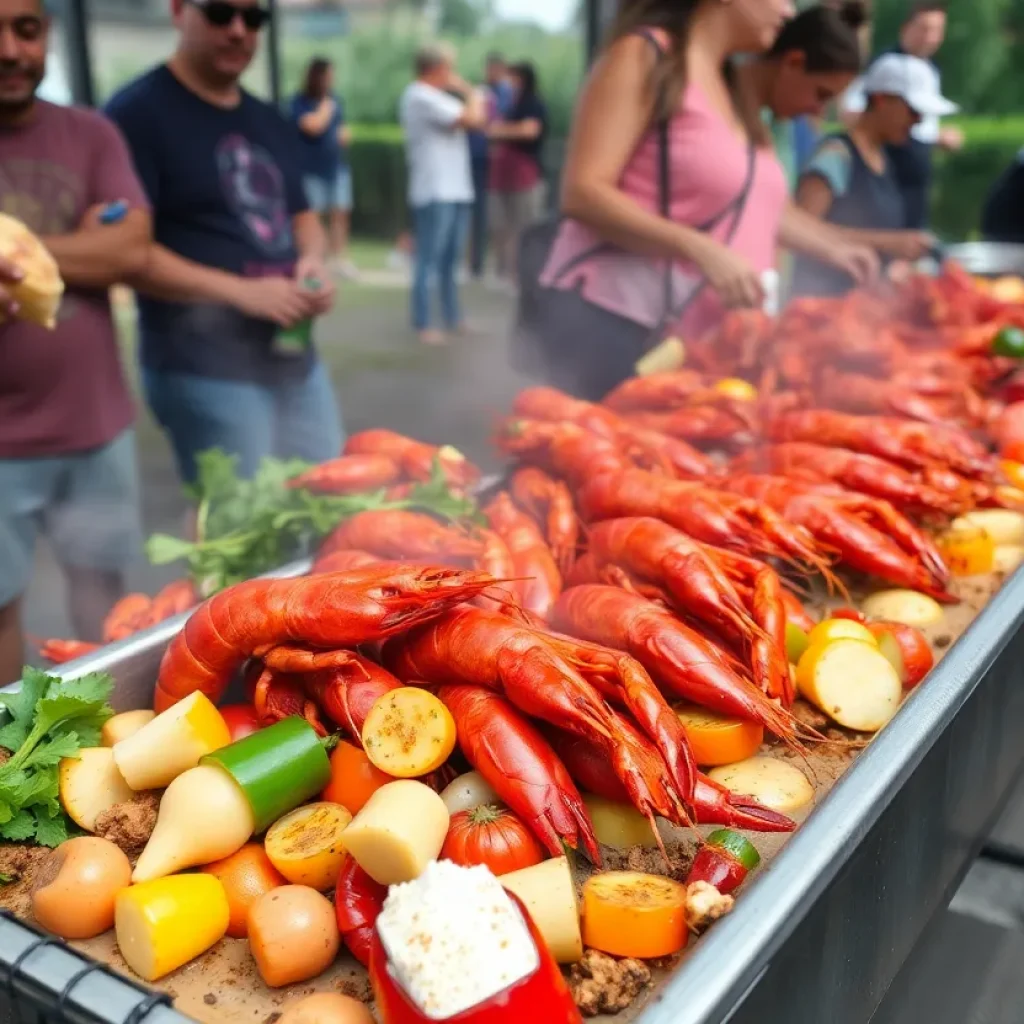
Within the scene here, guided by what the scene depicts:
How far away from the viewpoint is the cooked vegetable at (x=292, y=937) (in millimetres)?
1252

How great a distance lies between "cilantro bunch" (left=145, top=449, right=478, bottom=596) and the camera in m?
2.25

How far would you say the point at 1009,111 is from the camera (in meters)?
12.5

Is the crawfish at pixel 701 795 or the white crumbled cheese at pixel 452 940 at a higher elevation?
the white crumbled cheese at pixel 452 940

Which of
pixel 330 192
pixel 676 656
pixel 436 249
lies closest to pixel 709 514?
pixel 676 656

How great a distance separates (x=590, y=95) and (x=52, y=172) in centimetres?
158

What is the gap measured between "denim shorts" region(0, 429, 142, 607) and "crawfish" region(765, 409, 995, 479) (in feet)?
6.41

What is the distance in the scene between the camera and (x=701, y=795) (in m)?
1.48

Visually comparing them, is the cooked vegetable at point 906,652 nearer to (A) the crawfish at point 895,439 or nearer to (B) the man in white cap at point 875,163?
(A) the crawfish at point 895,439

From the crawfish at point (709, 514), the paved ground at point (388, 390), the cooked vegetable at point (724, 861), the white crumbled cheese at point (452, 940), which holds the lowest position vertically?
the paved ground at point (388, 390)

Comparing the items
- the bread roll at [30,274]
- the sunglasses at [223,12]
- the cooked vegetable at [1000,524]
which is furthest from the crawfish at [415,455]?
the sunglasses at [223,12]

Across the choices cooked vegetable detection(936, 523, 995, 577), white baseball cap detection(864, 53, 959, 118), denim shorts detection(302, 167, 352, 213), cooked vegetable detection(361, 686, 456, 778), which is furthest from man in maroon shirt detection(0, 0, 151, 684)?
denim shorts detection(302, 167, 352, 213)

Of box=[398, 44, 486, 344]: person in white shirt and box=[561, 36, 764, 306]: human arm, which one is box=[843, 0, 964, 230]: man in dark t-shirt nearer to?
box=[561, 36, 764, 306]: human arm

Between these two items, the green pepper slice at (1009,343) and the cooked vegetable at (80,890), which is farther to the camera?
the green pepper slice at (1009,343)

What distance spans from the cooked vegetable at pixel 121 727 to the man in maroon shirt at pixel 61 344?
1484 millimetres
